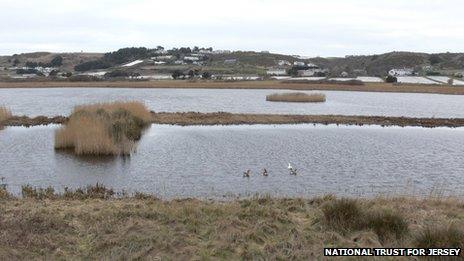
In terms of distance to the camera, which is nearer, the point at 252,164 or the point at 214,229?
the point at 214,229

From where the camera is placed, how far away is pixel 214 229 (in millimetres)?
9477

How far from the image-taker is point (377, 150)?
26.6 m

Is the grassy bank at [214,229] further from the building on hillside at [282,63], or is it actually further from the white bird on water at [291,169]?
the building on hillside at [282,63]

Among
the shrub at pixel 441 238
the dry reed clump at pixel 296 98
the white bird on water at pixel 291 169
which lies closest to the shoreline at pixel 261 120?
the dry reed clump at pixel 296 98

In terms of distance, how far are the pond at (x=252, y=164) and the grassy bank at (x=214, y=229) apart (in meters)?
4.71

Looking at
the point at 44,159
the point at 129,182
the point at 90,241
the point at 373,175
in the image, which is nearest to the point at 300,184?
the point at 373,175

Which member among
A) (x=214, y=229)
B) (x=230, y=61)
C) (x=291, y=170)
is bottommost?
(x=291, y=170)

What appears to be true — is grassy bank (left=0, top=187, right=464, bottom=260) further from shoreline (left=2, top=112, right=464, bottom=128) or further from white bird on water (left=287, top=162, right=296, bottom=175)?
shoreline (left=2, top=112, right=464, bottom=128)

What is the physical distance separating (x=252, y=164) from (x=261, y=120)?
62.3ft

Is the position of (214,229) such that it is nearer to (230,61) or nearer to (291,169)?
(291,169)

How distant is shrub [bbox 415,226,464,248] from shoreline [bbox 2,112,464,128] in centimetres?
2996

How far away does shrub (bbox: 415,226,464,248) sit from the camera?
8219mm

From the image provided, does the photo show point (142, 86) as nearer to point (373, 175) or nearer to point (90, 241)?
point (373, 175)

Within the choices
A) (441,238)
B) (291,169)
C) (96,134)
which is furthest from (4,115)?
(441,238)
